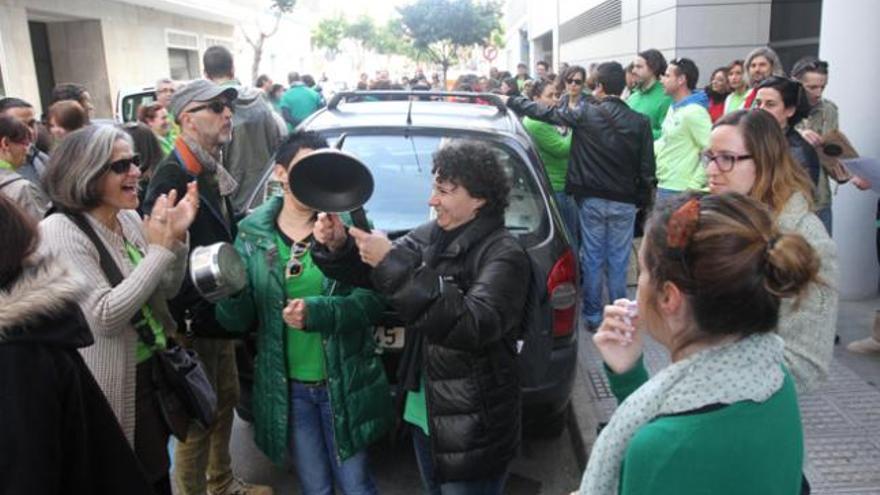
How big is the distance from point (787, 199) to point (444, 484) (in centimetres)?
140

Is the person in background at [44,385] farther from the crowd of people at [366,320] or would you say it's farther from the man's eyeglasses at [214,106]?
the man's eyeglasses at [214,106]

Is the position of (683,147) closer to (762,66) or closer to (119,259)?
(762,66)

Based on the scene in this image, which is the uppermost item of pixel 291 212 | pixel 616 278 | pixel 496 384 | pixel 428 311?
pixel 291 212

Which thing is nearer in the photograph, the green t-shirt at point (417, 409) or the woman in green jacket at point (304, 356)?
the green t-shirt at point (417, 409)

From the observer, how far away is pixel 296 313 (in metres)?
2.37

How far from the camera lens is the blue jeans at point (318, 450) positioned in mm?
2609

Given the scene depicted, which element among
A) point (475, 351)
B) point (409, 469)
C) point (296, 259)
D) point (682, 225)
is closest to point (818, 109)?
point (409, 469)

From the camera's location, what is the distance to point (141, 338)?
2.37 metres

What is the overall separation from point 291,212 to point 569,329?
1.52 metres

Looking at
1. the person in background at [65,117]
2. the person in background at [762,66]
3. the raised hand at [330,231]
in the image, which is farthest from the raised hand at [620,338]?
the person in background at [762,66]

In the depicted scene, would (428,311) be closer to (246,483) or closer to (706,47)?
(246,483)

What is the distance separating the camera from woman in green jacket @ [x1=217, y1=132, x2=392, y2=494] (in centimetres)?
254

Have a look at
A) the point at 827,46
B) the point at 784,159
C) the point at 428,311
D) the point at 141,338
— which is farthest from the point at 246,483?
the point at 827,46

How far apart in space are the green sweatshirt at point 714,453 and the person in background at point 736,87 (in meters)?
5.51
